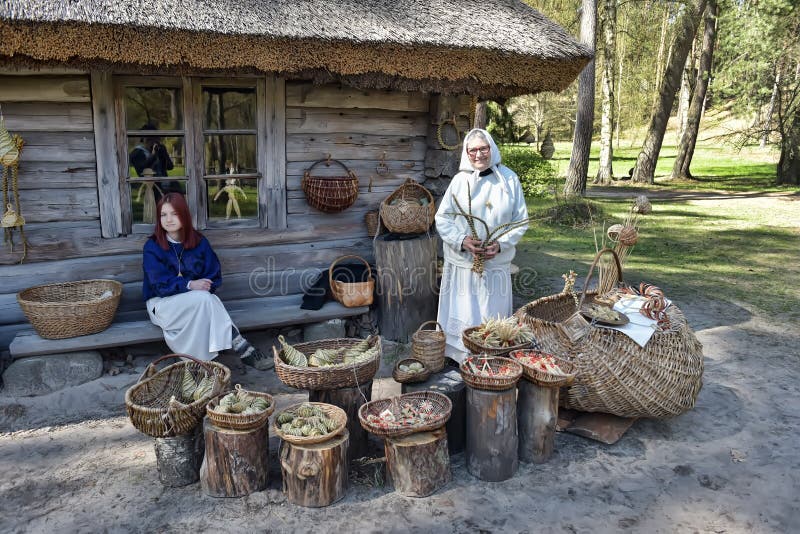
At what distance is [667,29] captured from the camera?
23.4 meters

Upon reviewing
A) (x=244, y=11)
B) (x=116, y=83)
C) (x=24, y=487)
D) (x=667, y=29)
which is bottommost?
(x=24, y=487)

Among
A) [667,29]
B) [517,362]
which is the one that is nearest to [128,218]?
[517,362]

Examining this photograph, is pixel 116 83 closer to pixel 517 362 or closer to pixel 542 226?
pixel 517 362

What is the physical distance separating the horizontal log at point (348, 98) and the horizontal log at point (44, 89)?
5.21 feet

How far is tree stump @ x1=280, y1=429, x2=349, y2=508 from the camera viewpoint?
3.20m

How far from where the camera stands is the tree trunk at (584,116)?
1330cm

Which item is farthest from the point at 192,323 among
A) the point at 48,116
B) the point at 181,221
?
the point at 48,116

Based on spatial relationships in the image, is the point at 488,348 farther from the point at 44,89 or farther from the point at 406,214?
the point at 44,89

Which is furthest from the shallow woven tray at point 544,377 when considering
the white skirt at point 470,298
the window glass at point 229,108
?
the window glass at point 229,108

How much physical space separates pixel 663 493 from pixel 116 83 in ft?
15.4

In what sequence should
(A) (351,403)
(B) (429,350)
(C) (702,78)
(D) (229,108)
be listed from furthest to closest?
(C) (702,78), (D) (229,108), (B) (429,350), (A) (351,403)

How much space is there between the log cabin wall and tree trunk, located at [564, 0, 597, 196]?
8.66 meters

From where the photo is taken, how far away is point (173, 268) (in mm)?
4707

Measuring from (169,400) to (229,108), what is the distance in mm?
2674
